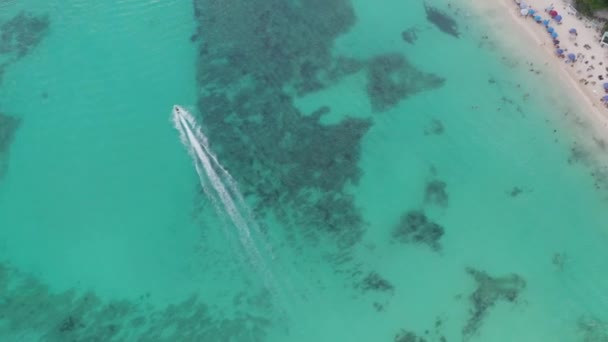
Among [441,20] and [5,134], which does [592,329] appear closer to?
[441,20]

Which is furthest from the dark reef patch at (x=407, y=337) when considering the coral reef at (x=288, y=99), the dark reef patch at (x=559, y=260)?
the dark reef patch at (x=559, y=260)

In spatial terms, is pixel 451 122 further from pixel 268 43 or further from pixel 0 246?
pixel 0 246

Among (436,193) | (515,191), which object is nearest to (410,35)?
(436,193)

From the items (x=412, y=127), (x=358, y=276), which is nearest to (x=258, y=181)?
(x=358, y=276)

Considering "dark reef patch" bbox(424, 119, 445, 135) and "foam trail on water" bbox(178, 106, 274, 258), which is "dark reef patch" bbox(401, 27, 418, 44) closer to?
"dark reef patch" bbox(424, 119, 445, 135)

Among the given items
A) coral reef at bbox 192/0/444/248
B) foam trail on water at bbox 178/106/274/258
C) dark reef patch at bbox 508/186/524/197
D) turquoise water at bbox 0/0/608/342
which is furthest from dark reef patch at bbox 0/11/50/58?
dark reef patch at bbox 508/186/524/197

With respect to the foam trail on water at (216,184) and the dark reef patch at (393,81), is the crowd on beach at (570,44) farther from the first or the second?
the foam trail on water at (216,184)
